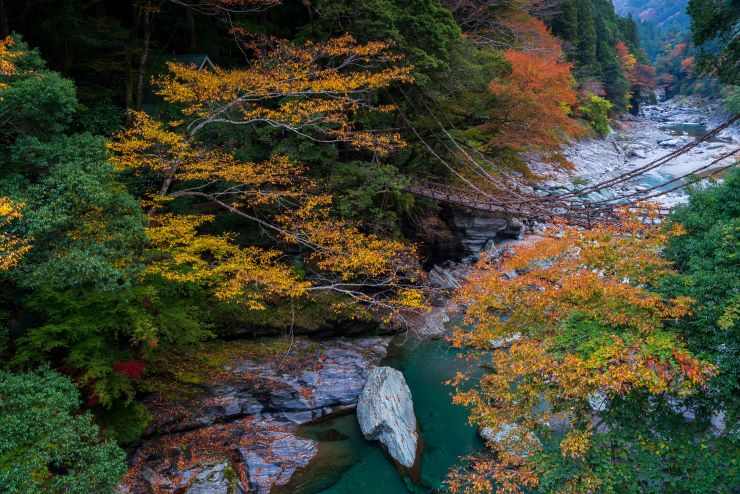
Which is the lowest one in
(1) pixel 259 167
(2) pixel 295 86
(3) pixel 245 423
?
(3) pixel 245 423

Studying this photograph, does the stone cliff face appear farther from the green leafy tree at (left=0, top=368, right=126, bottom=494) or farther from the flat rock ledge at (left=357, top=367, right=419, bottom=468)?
the green leafy tree at (left=0, top=368, right=126, bottom=494)

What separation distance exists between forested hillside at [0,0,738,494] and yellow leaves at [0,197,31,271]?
36mm

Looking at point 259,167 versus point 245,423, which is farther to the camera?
point 259,167

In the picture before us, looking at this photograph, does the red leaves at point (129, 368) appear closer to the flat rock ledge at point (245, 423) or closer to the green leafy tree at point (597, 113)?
the flat rock ledge at point (245, 423)

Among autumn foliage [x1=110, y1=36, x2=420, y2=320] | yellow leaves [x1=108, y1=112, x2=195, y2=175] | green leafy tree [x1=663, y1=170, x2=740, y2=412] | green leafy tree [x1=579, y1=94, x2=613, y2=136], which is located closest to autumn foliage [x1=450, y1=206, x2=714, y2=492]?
green leafy tree [x1=663, y1=170, x2=740, y2=412]

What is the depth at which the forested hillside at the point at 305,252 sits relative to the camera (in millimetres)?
5234

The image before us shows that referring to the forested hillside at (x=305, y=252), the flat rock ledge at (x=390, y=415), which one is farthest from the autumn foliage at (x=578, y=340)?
the flat rock ledge at (x=390, y=415)

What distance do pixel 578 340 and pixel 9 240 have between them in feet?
24.0

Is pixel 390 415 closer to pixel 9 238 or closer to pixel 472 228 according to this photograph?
pixel 9 238

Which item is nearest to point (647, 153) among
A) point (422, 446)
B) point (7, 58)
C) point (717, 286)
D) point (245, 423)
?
point (717, 286)

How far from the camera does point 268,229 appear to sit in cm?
1117

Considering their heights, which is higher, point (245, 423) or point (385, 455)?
point (245, 423)

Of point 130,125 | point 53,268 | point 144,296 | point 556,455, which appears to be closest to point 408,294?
point 556,455

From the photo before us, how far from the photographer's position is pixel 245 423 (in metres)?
8.30
